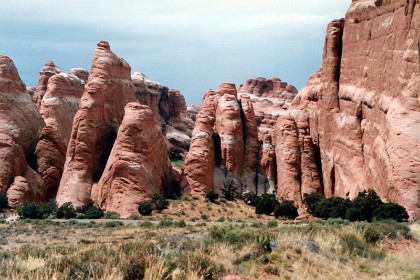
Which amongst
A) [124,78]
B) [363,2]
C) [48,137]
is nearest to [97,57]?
[124,78]

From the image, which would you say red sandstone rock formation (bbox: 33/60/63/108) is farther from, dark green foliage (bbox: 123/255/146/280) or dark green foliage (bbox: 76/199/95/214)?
dark green foliage (bbox: 123/255/146/280)

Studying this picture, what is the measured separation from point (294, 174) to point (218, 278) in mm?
41438

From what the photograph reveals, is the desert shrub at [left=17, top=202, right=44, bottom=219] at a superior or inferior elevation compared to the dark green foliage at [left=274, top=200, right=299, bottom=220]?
inferior

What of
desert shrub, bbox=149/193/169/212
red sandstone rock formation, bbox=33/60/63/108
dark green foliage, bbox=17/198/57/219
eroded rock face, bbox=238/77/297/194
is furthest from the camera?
red sandstone rock formation, bbox=33/60/63/108

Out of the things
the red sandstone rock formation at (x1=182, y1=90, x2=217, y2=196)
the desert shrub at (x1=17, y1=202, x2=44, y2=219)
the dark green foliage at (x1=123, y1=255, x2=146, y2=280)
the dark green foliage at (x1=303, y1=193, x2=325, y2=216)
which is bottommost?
the dark green foliage at (x1=123, y1=255, x2=146, y2=280)

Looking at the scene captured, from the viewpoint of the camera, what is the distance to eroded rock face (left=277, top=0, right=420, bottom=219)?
1409 inches

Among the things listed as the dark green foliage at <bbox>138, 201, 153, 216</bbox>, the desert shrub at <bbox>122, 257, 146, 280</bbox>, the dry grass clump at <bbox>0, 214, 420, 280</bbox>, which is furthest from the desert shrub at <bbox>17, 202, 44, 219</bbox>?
the desert shrub at <bbox>122, 257, 146, 280</bbox>

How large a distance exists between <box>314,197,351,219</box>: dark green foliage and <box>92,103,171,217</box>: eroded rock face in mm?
15613

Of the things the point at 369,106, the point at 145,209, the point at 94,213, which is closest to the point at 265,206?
the point at 145,209

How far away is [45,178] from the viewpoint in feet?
187

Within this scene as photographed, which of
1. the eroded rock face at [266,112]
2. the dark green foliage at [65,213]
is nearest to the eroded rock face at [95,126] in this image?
the dark green foliage at [65,213]

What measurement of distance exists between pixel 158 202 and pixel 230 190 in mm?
9598

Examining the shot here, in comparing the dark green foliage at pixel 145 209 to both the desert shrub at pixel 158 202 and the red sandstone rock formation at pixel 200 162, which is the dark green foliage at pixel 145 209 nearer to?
the desert shrub at pixel 158 202

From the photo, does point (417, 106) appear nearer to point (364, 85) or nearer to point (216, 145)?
point (364, 85)
